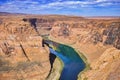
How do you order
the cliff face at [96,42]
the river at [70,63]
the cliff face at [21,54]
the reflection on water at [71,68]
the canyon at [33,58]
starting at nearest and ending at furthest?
the canyon at [33,58] < the cliff face at [21,54] < the cliff face at [96,42] < the reflection on water at [71,68] < the river at [70,63]

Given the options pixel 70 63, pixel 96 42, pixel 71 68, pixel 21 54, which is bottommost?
pixel 70 63

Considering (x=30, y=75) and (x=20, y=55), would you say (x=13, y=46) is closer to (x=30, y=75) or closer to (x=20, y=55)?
(x=20, y=55)

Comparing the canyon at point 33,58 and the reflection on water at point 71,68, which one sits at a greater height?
the canyon at point 33,58

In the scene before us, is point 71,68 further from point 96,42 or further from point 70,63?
point 96,42

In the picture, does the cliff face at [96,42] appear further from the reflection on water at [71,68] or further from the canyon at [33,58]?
the reflection on water at [71,68]

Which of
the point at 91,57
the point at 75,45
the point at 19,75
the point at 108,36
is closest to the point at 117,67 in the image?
the point at 19,75

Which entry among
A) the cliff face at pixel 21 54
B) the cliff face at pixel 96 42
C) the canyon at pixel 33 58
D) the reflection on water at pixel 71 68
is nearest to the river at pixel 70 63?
the reflection on water at pixel 71 68

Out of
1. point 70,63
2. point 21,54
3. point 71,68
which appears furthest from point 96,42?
point 21,54

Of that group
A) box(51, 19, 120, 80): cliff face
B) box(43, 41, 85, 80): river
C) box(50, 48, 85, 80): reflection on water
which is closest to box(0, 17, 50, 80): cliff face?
box(50, 48, 85, 80): reflection on water
